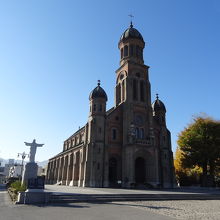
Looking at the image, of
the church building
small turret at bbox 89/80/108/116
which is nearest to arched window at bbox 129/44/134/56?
the church building

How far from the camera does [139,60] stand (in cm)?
4747

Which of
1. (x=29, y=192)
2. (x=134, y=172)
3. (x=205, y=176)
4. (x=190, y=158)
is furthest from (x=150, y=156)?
(x=29, y=192)

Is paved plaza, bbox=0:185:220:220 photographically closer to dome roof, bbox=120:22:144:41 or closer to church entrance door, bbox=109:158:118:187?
church entrance door, bbox=109:158:118:187

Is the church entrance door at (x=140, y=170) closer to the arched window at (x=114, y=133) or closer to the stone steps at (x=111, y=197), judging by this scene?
the arched window at (x=114, y=133)

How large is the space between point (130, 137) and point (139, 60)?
17.2 m

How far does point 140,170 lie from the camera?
135ft

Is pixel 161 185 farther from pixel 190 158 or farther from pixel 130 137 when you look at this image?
pixel 130 137

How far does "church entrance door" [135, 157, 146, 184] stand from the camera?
40531 mm

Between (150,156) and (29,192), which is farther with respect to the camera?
(150,156)

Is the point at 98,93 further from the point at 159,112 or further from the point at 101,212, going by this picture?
the point at 101,212

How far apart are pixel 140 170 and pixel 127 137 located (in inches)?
258

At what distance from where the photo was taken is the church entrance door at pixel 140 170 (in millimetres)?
40531

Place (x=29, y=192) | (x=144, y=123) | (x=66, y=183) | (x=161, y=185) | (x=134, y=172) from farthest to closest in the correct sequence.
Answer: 1. (x=66, y=183)
2. (x=144, y=123)
3. (x=161, y=185)
4. (x=134, y=172)
5. (x=29, y=192)

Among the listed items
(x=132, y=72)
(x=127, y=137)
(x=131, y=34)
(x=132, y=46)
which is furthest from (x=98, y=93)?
(x=131, y=34)
